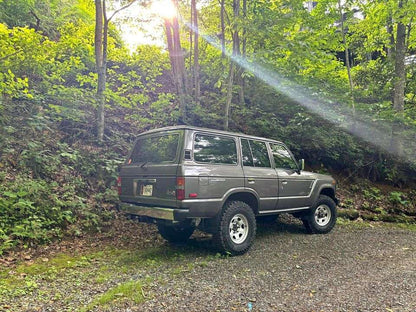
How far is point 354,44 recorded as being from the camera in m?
12.3

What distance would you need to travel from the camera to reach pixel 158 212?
402 cm

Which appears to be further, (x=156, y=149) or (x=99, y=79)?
(x=99, y=79)

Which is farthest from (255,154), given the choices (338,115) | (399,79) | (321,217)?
(399,79)

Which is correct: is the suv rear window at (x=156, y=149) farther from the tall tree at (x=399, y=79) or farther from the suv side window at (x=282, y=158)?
the tall tree at (x=399, y=79)

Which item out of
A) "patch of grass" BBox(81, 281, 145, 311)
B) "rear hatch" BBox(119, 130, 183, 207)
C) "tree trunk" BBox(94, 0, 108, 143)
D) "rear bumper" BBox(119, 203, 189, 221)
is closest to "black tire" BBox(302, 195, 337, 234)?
"rear bumper" BBox(119, 203, 189, 221)

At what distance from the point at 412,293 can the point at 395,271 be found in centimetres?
78

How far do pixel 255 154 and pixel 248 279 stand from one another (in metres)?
2.32

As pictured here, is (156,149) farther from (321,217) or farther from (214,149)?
(321,217)

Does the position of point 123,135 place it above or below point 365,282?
above

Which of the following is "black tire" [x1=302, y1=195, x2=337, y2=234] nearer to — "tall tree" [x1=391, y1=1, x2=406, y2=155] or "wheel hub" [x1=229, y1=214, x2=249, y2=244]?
"wheel hub" [x1=229, y1=214, x2=249, y2=244]

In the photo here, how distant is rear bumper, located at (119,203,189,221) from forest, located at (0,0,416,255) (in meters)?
1.26

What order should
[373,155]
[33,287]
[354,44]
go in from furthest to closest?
1. [354,44]
2. [373,155]
3. [33,287]

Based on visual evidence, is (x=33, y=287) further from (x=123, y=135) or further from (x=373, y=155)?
(x=373, y=155)

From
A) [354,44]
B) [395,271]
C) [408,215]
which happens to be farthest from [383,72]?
[395,271]
